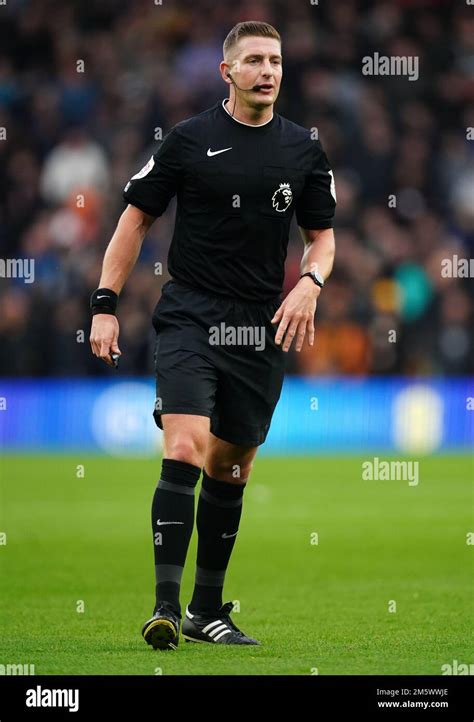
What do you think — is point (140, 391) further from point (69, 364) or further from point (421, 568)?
point (421, 568)

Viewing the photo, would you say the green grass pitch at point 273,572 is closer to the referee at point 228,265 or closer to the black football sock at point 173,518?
the black football sock at point 173,518

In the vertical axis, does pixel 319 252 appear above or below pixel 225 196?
below

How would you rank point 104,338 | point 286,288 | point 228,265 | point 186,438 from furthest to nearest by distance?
point 286,288 < point 228,265 < point 104,338 < point 186,438

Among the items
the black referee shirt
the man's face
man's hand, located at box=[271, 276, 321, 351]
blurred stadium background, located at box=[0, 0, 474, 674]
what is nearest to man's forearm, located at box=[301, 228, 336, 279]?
the black referee shirt

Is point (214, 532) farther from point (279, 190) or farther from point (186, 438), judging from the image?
point (279, 190)

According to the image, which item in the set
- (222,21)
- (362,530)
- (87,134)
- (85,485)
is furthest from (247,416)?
(222,21)

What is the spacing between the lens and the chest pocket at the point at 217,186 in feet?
23.0

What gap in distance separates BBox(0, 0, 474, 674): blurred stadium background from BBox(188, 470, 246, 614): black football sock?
250cm

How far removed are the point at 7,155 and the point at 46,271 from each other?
2.90m

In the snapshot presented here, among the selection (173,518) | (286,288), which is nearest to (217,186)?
(173,518)

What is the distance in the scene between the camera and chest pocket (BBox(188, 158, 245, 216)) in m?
7.01

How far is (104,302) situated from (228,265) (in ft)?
1.97

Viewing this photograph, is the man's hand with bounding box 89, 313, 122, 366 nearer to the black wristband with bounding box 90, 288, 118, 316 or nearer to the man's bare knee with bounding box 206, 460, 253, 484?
the black wristband with bounding box 90, 288, 118, 316

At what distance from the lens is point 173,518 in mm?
6707
